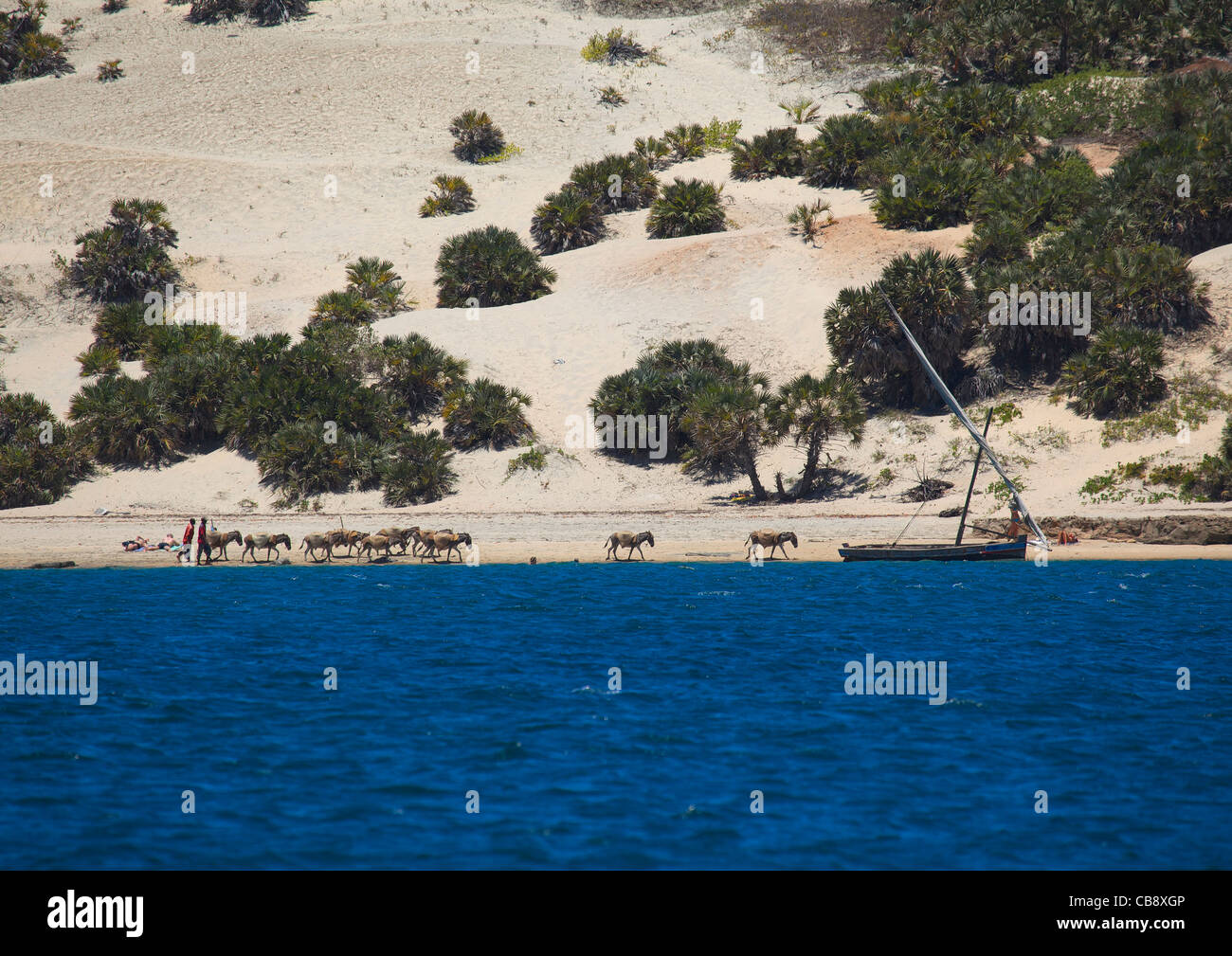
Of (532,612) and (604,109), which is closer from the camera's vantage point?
(532,612)

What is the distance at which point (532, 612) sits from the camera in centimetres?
2514

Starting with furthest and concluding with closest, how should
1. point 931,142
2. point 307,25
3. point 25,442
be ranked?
point 307,25
point 931,142
point 25,442

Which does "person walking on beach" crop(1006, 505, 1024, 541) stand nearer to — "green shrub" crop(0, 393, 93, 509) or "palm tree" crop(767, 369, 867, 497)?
"palm tree" crop(767, 369, 867, 497)

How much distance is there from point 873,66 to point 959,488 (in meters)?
48.1

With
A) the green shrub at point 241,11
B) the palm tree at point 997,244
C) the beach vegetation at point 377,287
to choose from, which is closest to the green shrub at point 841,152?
the palm tree at point 997,244

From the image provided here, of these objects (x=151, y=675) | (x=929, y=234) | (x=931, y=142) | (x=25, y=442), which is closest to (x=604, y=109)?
(x=931, y=142)

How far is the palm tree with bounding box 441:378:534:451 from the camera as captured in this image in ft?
125

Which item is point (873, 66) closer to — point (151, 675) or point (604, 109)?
point (604, 109)

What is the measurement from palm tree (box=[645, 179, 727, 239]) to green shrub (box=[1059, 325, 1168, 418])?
67.5ft

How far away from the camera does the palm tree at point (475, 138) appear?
230 feet

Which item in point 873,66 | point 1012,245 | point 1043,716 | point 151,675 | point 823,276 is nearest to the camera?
point 1043,716

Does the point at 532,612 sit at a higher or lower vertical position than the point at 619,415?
lower

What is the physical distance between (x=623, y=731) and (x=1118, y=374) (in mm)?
26883

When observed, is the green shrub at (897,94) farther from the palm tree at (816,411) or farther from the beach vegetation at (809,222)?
the palm tree at (816,411)
